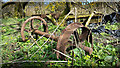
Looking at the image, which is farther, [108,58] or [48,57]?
[48,57]

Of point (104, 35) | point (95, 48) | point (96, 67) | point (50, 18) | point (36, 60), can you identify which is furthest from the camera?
point (50, 18)

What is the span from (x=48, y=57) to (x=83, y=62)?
911mm

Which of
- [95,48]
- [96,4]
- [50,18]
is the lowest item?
Result: [95,48]

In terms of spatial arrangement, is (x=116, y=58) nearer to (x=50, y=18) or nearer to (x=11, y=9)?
(x=50, y=18)

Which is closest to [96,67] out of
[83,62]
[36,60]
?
[83,62]

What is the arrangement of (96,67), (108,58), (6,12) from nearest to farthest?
(96,67) < (108,58) < (6,12)

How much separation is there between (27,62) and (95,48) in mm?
1889

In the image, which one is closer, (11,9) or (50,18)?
(50,18)

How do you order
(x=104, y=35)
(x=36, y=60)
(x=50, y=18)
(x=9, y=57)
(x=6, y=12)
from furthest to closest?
(x=6, y=12) → (x=50, y=18) → (x=104, y=35) → (x=9, y=57) → (x=36, y=60)

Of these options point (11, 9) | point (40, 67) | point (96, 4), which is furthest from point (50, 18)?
point (11, 9)

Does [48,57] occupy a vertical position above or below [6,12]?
below

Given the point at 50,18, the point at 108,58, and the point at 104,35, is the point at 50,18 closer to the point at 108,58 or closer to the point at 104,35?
the point at 104,35

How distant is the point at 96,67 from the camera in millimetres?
2209

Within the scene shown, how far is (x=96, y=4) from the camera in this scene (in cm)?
679
